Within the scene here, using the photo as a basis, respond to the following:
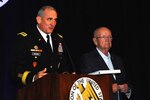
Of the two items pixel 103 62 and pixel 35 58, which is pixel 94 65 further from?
pixel 35 58

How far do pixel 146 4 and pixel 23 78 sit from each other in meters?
2.72

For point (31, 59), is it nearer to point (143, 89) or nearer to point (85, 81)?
point (85, 81)

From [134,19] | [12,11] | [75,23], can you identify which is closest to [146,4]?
[134,19]

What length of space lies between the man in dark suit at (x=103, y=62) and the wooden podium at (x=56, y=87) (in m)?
0.94

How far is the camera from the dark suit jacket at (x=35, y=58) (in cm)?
296

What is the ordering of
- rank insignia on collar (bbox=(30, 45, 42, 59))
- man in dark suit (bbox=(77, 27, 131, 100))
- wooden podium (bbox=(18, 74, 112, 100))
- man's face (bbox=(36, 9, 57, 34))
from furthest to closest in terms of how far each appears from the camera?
1. man in dark suit (bbox=(77, 27, 131, 100))
2. man's face (bbox=(36, 9, 57, 34))
3. rank insignia on collar (bbox=(30, 45, 42, 59))
4. wooden podium (bbox=(18, 74, 112, 100))

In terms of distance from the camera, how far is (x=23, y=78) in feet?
9.49

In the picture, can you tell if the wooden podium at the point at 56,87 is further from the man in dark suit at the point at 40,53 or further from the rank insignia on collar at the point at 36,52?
the rank insignia on collar at the point at 36,52

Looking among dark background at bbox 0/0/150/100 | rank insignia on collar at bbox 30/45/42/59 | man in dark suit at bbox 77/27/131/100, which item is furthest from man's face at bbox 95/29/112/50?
rank insignia on collar at bbox 30/45/42/59

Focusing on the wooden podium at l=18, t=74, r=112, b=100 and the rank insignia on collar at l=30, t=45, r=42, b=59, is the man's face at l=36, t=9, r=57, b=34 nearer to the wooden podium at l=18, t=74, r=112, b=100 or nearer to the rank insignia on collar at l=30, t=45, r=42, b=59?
the rank insignia on collar at l=30, t=45, r=42, b=59

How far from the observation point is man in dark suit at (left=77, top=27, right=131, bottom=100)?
3.78 meters

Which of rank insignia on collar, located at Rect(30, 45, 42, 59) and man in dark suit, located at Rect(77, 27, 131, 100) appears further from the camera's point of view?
man in dark suit, located at Rect(77, 27, 131, 100)

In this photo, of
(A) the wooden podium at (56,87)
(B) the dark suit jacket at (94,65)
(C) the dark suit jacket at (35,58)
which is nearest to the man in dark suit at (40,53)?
(C) the dark suit jacket at (35,58)

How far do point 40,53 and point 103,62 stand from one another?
3.18ft
